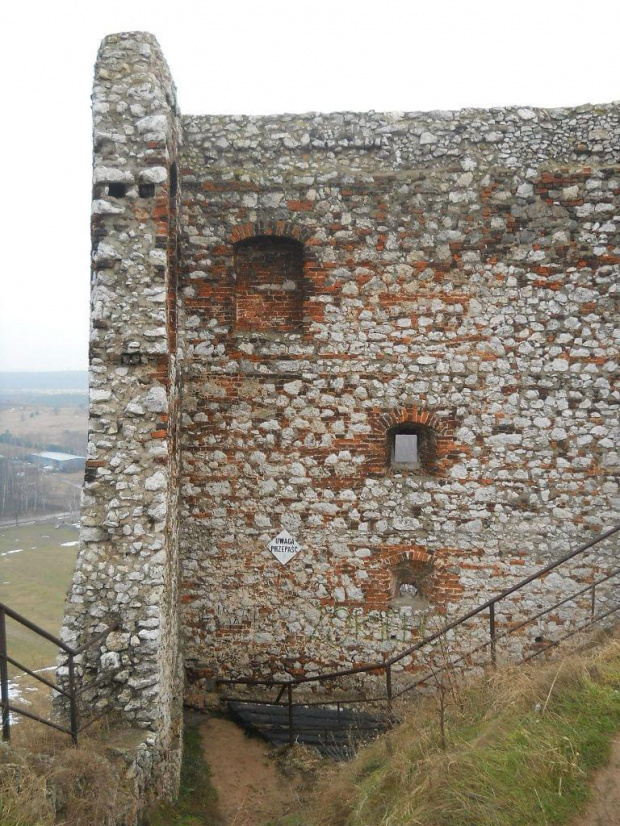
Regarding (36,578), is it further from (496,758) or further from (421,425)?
(496,758)

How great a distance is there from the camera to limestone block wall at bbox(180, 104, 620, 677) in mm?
6688

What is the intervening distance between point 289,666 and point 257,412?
2952mm

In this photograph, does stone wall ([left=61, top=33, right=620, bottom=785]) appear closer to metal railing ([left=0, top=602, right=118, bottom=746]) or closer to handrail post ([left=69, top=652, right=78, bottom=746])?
metal railing ([left=0, top=602, right=118, bottom=746])

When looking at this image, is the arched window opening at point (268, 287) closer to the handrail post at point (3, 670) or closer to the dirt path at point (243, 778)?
the handrail post at point (3, 670)

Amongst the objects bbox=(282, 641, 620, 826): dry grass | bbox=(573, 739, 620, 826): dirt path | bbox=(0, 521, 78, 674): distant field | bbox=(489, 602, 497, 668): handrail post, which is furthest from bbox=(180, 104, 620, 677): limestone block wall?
bbox=(0, 521, 78, 674): distant field

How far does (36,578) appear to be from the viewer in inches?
754

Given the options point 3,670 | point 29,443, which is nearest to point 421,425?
point 3,670

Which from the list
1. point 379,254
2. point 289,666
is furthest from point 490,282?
point 289,666

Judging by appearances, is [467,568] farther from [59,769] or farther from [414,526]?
[59,769]

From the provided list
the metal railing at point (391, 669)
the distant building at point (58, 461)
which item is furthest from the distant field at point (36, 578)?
the distant building at point (58, 461)

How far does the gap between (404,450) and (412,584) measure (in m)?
1.61

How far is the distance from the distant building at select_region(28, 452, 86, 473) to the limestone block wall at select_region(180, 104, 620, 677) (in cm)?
2772

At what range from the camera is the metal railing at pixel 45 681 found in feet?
13.2

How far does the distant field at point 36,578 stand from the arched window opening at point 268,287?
679cm
